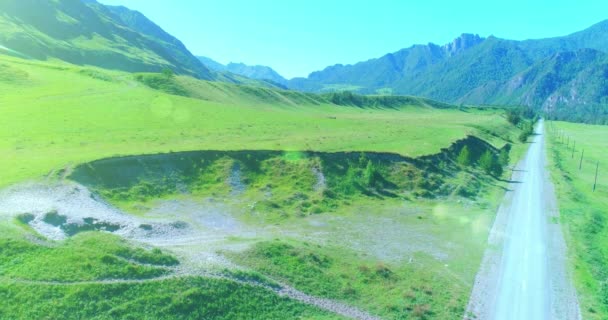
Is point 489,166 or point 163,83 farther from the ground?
point 163,83

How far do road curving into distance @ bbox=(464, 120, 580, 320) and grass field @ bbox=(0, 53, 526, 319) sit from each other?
177cm

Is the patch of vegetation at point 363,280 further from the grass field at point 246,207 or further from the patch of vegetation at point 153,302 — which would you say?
the patch of vegetation at point 153,302

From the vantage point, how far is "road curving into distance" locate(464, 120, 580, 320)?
31.4m

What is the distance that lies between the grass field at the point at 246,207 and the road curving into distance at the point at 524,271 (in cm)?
177

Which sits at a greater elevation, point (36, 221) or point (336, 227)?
point (36, 221)

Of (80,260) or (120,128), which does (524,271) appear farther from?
(120,128)

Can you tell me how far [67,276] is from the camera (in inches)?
1056

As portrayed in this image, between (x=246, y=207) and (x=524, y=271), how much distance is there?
31.2m

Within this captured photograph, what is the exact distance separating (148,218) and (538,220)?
51.4 metres

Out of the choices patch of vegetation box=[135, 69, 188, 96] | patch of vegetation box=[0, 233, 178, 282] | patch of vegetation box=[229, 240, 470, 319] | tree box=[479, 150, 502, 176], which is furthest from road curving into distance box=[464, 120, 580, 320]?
patch of vegetation box=[135, 69, 188, 96]

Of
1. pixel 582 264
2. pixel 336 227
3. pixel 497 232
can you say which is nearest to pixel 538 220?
pixel 497 232

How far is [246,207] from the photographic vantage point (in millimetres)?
50344

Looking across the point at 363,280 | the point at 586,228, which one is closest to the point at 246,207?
the point at 363,280

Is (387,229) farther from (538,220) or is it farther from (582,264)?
(538,220)
